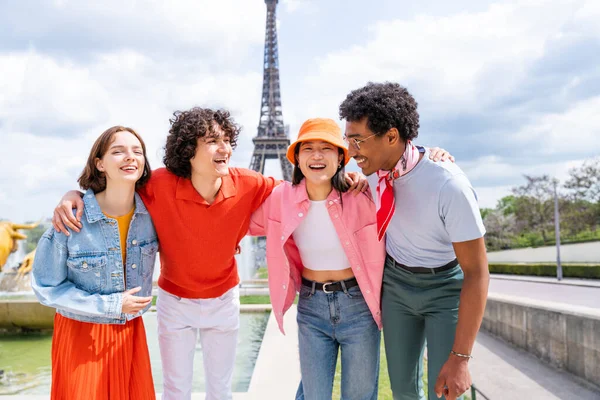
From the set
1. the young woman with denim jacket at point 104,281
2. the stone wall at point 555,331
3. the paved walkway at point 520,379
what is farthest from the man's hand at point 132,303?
the stone wall at point 555,331

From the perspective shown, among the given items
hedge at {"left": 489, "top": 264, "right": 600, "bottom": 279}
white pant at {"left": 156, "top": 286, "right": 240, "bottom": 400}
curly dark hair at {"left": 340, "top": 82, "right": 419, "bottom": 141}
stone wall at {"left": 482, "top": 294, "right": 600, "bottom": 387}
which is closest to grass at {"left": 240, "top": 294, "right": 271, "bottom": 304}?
stone wall at {"left": 482, "top": 294, "right": 600, "bottom": 387}

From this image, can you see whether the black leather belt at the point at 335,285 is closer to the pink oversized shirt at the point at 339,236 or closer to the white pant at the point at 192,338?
the pink oversized shirt at the point at 339,236

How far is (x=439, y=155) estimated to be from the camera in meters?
2.60

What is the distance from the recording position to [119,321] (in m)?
2.53

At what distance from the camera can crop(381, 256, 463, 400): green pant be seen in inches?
102

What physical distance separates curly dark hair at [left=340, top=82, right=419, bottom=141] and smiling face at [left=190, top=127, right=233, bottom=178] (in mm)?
821

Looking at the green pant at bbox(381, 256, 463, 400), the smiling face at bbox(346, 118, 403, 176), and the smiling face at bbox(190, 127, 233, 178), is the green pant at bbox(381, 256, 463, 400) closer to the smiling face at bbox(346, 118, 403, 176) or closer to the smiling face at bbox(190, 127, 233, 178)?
the smiling face at bbox(346, 118, 403, 176)

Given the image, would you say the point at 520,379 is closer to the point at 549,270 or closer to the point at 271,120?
the point at 549,270

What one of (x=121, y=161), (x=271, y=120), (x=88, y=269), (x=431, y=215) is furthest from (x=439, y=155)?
(x=271, y=120)

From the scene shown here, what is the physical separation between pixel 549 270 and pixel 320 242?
2290 cm

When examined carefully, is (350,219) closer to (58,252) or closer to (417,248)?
(417,248)

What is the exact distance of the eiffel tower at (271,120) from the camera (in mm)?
39966

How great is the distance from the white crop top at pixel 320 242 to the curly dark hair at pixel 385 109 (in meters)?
0.61

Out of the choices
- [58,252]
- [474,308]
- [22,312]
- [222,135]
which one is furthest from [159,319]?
[22,312]
